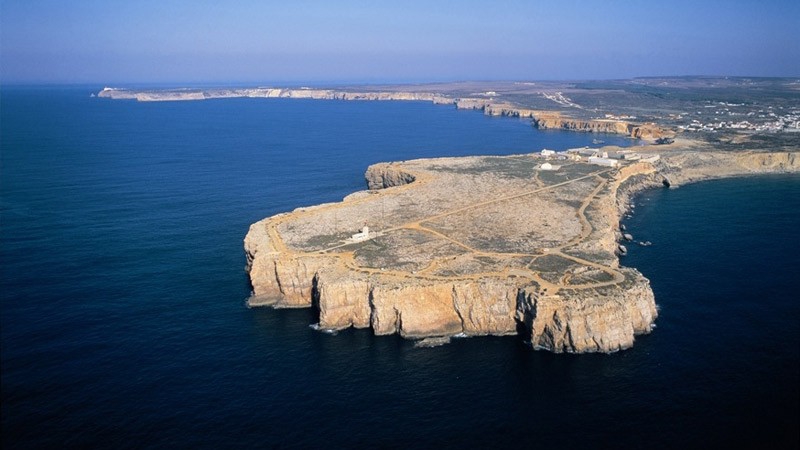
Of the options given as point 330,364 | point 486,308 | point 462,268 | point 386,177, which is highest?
point 386,177

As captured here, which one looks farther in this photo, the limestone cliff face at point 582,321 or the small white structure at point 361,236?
the small white structure at point 361,236

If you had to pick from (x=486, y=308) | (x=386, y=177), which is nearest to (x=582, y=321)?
(x=486, y=308)

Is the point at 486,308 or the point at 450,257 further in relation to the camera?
the point at 450,257

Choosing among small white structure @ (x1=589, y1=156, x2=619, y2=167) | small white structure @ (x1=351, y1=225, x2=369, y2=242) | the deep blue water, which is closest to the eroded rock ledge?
small white structure @ (x1=351, y1=225, x2=369, y2=242)

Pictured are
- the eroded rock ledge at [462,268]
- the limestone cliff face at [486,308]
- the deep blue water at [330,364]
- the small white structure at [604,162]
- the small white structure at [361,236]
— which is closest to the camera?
the deep blue water at [330,364]

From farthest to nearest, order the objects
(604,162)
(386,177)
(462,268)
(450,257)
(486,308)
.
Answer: (604,162) < (386,177) < (450,257) < (462,268) < (486,308)

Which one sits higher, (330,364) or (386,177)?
(386,177)

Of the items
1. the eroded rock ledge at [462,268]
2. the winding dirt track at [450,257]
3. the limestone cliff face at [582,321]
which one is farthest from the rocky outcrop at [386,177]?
the limestone cliff face at [582,321]

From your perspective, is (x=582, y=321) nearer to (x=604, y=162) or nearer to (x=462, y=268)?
(x=462, y=268)

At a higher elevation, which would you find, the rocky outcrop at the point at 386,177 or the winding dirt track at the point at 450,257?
the rocky outcrop at the point at 386,177

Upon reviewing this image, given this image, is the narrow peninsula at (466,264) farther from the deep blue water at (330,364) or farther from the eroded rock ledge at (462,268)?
the deep blue water at (330,364)

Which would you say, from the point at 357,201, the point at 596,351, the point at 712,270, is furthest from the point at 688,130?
the point at 596,351
